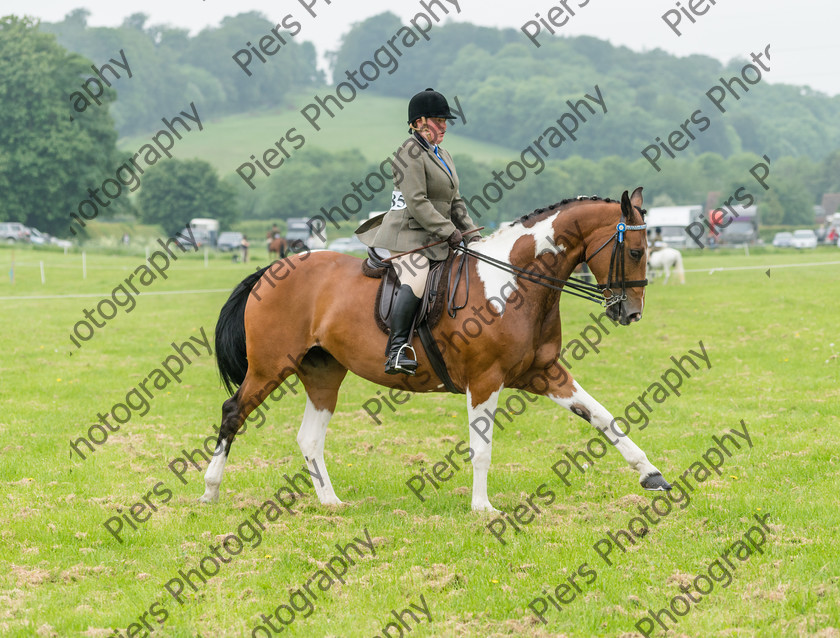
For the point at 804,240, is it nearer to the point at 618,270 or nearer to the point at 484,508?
the point at 618,270

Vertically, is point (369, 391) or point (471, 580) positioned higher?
point (471, 580)

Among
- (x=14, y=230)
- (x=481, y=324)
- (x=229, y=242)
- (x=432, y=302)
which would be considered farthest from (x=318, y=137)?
(x=481, y=324)

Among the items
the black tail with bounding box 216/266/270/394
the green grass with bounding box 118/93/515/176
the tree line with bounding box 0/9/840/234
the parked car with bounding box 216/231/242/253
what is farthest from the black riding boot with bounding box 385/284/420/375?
the green grass with bounding box 118/93/515/176

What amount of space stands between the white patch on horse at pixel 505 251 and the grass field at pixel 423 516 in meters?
1.73

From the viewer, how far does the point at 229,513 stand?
6.80 m

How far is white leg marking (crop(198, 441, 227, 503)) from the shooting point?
7039mm

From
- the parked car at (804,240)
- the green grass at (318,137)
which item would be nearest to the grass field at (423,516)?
the parked car at (804,240)

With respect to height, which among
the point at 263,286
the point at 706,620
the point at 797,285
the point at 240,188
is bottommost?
the point at 240,188

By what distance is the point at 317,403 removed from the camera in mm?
7379

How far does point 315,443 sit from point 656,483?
2887 millimetres

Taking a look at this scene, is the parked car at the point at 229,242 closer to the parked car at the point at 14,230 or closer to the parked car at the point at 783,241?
the parked car at the point at 14,230

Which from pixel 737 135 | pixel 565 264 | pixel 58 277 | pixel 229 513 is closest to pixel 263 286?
pixel 229 513

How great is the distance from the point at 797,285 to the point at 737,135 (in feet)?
491

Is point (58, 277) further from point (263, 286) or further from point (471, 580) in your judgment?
point (471, 580)
